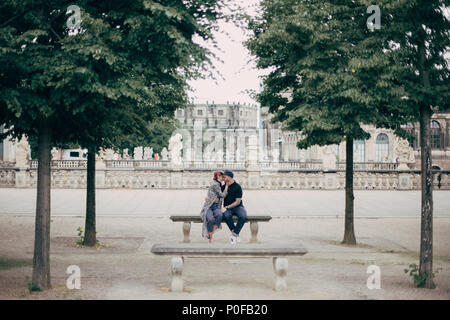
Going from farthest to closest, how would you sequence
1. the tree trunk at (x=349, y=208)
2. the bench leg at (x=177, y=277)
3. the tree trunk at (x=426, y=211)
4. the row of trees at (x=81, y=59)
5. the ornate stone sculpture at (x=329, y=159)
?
1. the ornate stone sculpture at (x=329, y=159)
2. the tree trunk at (x=349, y=208)
3. the tree trunk at (x=426, y=211)
4. the bench leg at (x=177, y=277)
5. the row of trees at (x=81, y=59)

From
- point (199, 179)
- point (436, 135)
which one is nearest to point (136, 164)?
point (199, 179)

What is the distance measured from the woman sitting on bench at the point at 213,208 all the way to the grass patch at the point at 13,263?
3.40 meters

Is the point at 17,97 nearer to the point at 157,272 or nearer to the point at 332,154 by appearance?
the point at 157,272

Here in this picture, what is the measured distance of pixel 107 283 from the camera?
8312 mm

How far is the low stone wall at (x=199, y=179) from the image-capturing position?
33.0m

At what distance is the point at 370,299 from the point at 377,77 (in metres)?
4.78

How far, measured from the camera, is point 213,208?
11570 millimetres

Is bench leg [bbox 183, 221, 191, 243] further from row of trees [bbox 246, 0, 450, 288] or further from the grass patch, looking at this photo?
the grass patch

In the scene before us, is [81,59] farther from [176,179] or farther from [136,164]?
[136,164]

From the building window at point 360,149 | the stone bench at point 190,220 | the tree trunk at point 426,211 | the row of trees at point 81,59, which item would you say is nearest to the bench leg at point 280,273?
the tree trunk at point 426,211

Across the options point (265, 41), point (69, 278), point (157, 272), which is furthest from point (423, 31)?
point (69, 278)

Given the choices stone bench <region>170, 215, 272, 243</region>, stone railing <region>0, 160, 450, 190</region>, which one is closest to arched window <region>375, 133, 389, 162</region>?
stone railing <region>0, 160, 450, 190</region>

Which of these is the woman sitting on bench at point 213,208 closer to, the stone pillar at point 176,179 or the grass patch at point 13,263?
the grass patch at point 13,263

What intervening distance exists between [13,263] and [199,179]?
2346 centimetres
